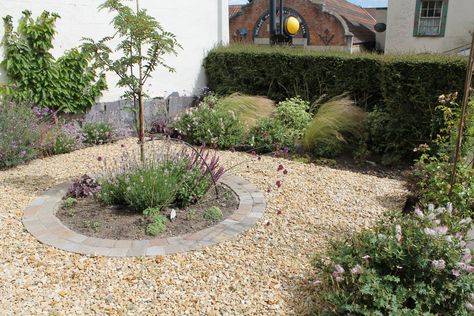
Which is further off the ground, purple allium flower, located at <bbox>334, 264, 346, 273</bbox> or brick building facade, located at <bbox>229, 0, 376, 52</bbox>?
brick building facade, located at <bbox>229, 0, 376, 52</bbox>

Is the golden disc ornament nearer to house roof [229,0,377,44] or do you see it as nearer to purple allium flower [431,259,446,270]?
house roof [229,0,377,44]

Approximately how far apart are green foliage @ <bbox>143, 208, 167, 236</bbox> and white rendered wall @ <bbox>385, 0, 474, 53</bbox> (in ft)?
43.3

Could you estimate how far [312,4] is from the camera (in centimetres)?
1953

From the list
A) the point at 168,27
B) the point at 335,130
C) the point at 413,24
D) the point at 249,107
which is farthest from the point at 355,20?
the point at 335,130

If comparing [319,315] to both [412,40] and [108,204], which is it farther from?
[412,40]

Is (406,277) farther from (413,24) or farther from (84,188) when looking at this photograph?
(413,24)

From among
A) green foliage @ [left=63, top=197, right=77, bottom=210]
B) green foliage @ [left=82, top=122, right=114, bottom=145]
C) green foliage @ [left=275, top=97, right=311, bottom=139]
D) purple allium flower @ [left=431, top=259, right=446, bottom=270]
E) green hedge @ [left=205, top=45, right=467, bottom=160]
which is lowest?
green foliage @ [left=63, top=197, right=77, bottom=210]

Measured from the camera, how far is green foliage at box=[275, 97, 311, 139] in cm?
673

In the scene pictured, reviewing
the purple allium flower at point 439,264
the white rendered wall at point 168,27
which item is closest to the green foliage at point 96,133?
the white rendered wall at point 168,27

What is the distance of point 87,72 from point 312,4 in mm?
15169

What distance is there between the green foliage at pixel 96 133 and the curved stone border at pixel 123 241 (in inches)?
95.5

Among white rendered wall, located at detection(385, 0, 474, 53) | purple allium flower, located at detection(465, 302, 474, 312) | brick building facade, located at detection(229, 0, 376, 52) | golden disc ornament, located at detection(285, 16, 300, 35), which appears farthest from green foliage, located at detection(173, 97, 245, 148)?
brick building facade, located at detection(229, 0, 376, 52)

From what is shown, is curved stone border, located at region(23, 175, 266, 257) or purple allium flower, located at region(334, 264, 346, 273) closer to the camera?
Answer: purple allium flower, located at region(334, 264, 346, 273)

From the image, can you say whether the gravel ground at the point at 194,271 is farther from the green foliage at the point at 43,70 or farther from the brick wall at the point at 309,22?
the brick wall at the point at 309,22
